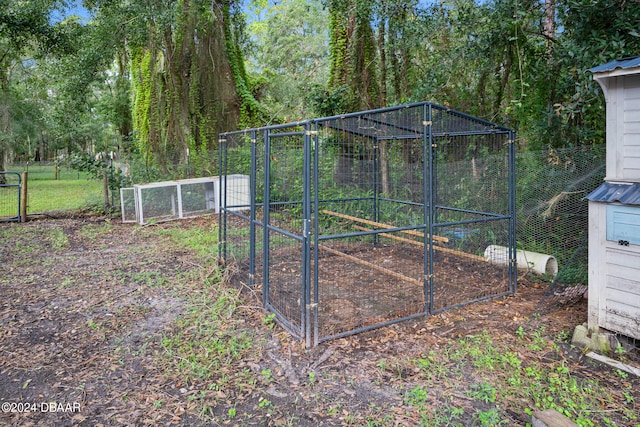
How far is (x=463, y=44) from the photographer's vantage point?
6.58 metres

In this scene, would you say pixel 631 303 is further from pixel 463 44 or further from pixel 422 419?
pixel 463 44

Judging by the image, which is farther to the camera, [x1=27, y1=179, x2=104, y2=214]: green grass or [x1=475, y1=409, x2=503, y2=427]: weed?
[x1=27, y1=179, x2=104, y2=214]: green grass

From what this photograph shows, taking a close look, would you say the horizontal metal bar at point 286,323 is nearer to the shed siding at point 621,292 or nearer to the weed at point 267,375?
the weed at point 267,375

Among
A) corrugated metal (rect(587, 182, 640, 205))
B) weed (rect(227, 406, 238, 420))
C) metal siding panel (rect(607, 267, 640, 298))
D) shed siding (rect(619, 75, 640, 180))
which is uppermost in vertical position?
shed siding (rect(619, 75, 640, 180))

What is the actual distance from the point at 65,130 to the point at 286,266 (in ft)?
28.7

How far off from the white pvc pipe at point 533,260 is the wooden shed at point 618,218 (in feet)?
5.66

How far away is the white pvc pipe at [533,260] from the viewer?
529cm

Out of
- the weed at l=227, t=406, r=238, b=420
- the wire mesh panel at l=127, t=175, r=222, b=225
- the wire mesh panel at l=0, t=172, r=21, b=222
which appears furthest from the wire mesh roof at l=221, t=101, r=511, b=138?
the wire mesh panel at l=0, t=172, r=21, b=222

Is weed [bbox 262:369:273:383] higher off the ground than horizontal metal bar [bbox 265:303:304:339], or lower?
lower

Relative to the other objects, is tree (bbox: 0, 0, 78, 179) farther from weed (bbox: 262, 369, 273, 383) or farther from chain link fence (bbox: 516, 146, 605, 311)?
chain link fence (bbox: 516, 146, 605, 311)

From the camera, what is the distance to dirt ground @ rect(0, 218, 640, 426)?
273cm

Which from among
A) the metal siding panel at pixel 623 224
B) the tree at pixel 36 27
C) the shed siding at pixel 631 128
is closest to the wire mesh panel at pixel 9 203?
the tree at pixel 36 27

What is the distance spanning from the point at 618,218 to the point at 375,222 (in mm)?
3327

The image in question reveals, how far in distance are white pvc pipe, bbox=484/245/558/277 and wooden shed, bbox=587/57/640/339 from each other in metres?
1.72
